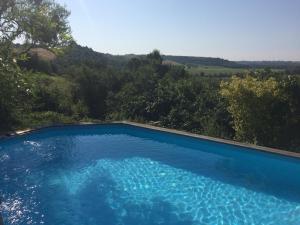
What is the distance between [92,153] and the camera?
12.2 meters

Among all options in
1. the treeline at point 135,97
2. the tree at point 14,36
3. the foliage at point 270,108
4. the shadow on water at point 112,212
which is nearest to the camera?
the tree at point 14,36

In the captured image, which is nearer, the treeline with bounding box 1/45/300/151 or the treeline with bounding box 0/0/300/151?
the treeline with bounding box 0/0/300/151

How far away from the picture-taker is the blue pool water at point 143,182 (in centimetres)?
740

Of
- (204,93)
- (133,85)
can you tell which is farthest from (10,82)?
(133,85)

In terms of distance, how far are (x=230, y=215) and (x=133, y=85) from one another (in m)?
13.0

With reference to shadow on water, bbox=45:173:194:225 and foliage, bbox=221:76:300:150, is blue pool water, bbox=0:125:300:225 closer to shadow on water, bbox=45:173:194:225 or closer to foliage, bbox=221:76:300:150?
shadow on water, bbox=45:173:194:225

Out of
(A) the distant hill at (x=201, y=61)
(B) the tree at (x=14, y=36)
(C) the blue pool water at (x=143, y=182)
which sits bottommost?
(C) the blue pool water at (x=143, y=182)

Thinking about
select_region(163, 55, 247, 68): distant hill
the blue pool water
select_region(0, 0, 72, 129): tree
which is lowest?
the blue pool water

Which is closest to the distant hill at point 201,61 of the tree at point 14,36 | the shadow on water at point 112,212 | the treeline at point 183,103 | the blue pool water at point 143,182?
the treeline at point 183,103

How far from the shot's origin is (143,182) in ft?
30.5

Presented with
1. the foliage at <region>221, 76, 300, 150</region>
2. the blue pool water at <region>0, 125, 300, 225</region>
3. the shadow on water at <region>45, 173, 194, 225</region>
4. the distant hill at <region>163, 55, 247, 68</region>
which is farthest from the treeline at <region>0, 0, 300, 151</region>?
the distant hill at <region>163, 55, 247, 68</region>

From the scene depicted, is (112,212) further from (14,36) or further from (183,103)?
(183,103)

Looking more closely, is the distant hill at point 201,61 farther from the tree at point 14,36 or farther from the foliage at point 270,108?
the tree at point 14,36

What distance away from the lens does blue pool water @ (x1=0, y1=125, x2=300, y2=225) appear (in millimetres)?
7402
